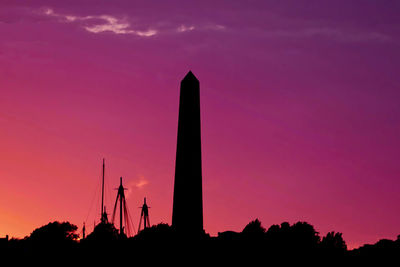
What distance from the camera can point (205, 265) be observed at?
168ft

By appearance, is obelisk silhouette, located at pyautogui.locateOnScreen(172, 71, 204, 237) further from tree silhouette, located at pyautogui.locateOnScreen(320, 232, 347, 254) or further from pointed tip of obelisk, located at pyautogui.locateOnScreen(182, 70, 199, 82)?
tree silhouette, located at pyautogui.locateOnScreen(320, 232, 347, 254)

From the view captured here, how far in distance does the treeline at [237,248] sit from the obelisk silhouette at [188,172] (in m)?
1.64

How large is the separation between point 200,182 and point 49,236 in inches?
1577

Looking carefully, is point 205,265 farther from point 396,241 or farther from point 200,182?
point 396,241

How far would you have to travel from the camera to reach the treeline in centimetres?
5162

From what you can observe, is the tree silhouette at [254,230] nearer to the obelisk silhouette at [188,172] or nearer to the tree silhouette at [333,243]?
the tree silhouette at [333,243]

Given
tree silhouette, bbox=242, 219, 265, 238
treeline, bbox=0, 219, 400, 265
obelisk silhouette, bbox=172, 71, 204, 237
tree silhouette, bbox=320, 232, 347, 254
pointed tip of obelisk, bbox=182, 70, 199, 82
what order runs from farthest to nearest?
tree silhouette, bbox=242, 219, 265, 238 < tree silhouette, bbox=320, 232, 347, 254 < treeline, bbox=0, 219, 400, 265 < pointed tip of obelisk, bbox=182, 70, 199, 82 < obelisk silhouette, bbox=172, 71, 204, 237

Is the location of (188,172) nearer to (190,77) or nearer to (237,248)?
(190,77)

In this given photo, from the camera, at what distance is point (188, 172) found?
44781 mm

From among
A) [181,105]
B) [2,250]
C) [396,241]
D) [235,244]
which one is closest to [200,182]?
[181,105]

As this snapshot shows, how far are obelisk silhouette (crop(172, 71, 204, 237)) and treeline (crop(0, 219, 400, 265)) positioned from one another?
1.64m

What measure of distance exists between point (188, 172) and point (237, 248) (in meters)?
13.1

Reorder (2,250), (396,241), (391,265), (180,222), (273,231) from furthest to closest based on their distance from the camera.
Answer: (2,250), (273,231), (396,241), (391,265), (180,222)

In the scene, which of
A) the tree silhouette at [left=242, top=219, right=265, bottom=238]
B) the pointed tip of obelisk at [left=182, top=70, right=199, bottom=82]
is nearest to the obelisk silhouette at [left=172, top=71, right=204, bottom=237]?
the pointed tip of obelisk at [left=182, top=70, right=199, bottom=82]
